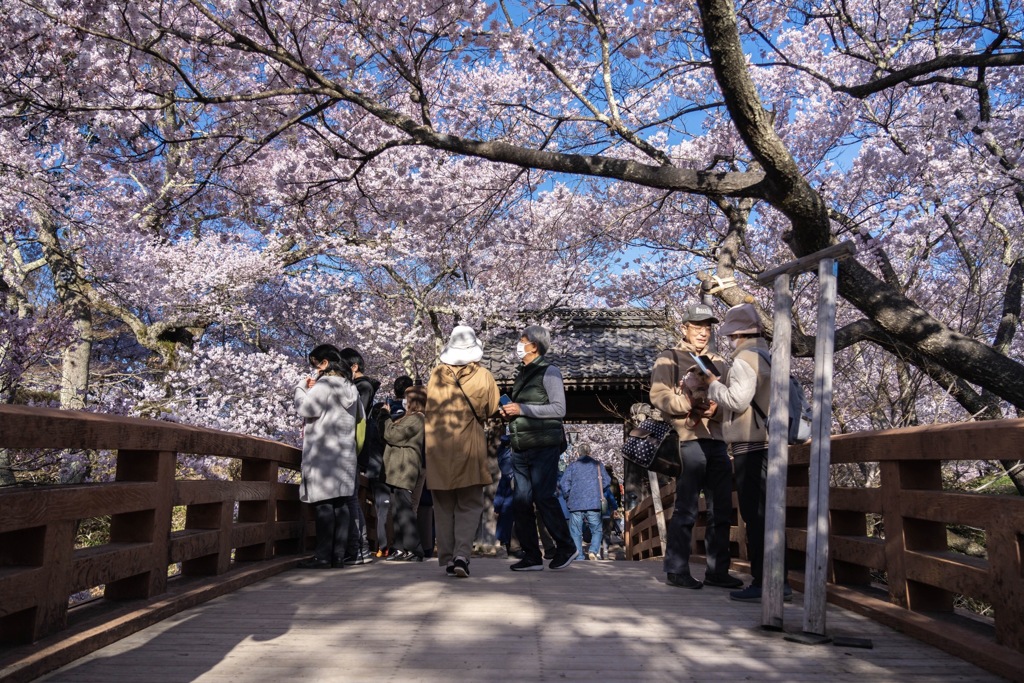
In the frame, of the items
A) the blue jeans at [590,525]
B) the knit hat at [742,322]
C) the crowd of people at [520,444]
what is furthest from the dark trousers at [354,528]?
the blue jeans at [590,525]

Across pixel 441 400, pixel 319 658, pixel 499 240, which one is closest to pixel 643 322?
pixel 499 240

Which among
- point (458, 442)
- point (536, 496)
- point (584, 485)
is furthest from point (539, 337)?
point (584, 485)

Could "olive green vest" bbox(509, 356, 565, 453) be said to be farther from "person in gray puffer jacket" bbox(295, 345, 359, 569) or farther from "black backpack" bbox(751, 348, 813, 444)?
"black backpack" bbox(751, 348, 813, 444)

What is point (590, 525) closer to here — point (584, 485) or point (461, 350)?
point (584, 485)

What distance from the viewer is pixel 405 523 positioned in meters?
7.34

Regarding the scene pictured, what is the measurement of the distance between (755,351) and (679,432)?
842mm

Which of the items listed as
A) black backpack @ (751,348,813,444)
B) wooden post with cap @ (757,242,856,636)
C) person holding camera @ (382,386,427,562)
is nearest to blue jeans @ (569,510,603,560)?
person holding camera @ (382,386,427,562)

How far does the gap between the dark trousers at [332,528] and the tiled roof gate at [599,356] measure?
899cm

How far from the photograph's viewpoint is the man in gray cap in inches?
208

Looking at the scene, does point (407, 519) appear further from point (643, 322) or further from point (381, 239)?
point (643, 322)

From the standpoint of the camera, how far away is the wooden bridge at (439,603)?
3137 millimetres

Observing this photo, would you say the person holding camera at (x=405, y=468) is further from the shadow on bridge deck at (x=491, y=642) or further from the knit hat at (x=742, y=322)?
the knit hat at (x=742, y=322)

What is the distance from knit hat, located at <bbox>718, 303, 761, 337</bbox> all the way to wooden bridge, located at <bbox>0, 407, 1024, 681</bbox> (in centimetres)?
80

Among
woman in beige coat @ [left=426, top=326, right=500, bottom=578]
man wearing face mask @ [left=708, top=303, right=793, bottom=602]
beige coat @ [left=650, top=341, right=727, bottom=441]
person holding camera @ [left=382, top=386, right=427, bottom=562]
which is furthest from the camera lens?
person holding camera @ [left=382, top=386, right=427, bottom=562]
